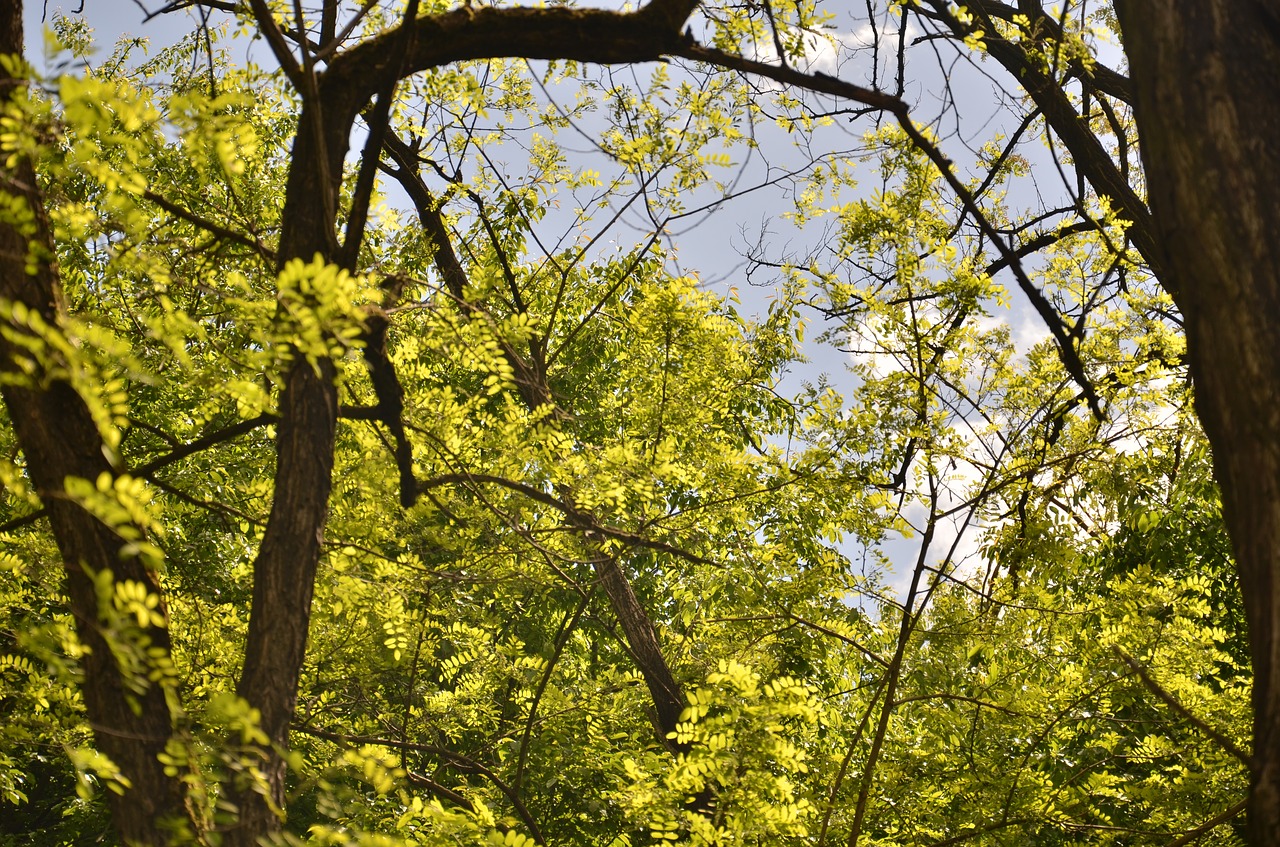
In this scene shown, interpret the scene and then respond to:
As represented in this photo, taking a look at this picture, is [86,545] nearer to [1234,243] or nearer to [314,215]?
[314,215]

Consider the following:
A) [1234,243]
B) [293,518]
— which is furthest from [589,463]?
[1234,243]

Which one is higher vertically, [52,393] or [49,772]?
[52,393]

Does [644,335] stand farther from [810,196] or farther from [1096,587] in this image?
[1096,587]

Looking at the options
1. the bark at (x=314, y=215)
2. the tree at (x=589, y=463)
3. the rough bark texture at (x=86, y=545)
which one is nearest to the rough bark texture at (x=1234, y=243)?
the tree at (x=589, y=463)

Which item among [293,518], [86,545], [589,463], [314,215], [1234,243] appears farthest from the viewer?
[589,463]

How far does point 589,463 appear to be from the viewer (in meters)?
5.16

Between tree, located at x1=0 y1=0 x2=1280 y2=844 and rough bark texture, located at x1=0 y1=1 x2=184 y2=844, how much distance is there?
0.01 m

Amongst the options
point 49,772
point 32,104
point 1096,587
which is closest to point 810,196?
point 32,104

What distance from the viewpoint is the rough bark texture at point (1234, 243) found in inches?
83.7

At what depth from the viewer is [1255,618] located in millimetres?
2154

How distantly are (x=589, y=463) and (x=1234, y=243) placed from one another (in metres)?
3.38

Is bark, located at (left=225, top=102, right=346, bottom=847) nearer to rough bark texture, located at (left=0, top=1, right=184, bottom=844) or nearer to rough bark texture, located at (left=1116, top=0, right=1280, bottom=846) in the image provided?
rough bark texture, located at (left=0, top=1, right=184, bottom=844)

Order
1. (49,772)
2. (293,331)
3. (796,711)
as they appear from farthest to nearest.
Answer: (49,772), (796,711), (293,331)

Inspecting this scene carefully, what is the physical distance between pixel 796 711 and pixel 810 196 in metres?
3.22
